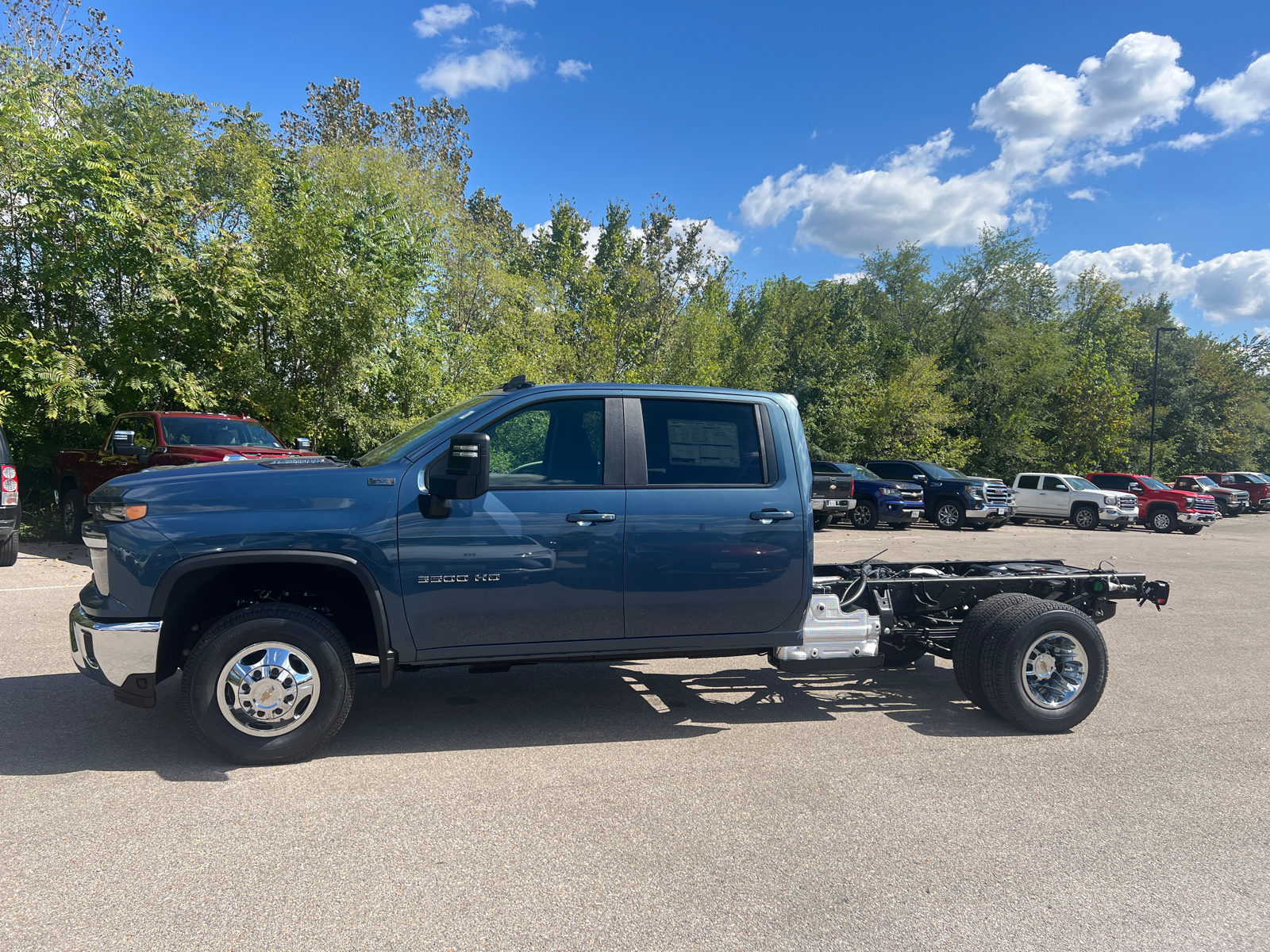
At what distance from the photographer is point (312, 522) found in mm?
4148

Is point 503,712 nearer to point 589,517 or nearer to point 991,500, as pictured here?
point 589,517

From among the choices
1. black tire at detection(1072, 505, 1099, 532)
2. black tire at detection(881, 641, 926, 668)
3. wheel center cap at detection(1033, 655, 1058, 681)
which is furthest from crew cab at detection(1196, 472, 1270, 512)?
wheel center cap at detection(1033, 655, 1058, 681)

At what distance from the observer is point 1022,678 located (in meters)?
4.98

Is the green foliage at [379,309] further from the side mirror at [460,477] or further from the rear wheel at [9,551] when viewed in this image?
the rear wheel at [9,551]

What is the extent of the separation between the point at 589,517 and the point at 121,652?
2.37 metres

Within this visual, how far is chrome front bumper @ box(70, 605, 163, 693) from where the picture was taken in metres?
4.01

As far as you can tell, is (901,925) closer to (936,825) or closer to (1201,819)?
(936,825)

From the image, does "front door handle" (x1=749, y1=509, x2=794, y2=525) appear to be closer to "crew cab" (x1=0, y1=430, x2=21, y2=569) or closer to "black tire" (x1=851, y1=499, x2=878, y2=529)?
"crew cab" (x1=0, y1=430, x2=21, y2=569)

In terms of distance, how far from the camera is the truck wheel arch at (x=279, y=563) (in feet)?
13.3

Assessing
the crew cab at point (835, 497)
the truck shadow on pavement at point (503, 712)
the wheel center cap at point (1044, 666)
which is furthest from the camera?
the crew cab at point (835, 497)

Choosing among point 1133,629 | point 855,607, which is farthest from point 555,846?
point 1133,629

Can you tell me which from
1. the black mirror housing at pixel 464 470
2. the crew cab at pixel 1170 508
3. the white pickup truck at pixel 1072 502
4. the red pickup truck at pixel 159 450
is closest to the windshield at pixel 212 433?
the red pickup truck at pixel 159 450

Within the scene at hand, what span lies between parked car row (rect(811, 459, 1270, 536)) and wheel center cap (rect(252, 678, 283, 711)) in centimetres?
1688

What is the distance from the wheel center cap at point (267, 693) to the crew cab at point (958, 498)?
72.3 ft
